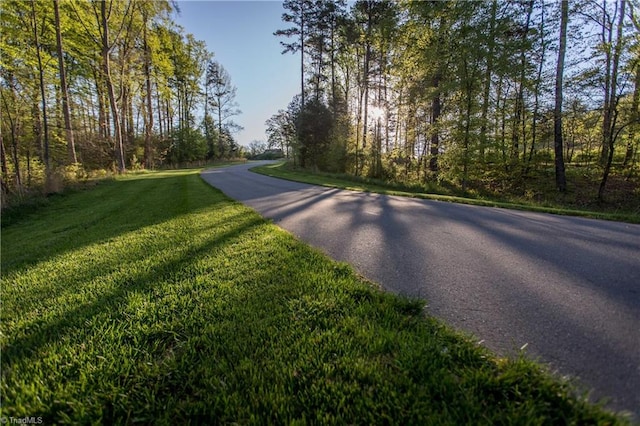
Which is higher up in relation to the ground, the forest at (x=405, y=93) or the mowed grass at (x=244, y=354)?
the forest at (x=405, y=93)

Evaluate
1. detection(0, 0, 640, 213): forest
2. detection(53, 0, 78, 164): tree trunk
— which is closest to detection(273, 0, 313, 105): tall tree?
detection(0, 0, 640, 213): forest

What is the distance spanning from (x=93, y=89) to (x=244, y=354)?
2980 centimetres

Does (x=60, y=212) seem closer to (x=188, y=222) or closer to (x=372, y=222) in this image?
(x=188, y=222)

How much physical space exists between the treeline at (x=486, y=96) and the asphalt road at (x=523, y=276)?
8171 millimetres

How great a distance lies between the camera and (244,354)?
174cm

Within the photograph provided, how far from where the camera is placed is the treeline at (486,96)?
11.0 m

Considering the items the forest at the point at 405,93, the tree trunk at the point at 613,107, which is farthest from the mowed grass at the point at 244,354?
the tree trunk at the point at 613,107

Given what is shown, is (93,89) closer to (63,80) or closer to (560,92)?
(63,80)

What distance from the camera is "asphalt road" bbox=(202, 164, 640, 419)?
1.76 m

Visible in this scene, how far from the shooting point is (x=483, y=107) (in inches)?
479

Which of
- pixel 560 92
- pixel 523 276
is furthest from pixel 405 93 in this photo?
pixel 523 276

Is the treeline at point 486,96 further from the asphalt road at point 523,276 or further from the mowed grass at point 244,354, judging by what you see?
the mowed grass at point 244,354

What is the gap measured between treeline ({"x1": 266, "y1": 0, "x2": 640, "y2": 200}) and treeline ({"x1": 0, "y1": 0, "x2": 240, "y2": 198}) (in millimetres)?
15653

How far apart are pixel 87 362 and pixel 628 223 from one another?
30.2ft
